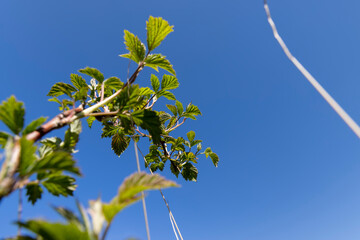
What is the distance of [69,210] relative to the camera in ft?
1.30

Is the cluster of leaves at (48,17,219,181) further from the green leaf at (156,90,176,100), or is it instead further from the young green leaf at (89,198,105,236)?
the young green leaf at (89,198,105,236)

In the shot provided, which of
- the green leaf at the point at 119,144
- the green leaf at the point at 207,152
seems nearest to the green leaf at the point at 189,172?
the green leaf at the point at 207,152

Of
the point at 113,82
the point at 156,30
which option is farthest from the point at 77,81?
the point at 156,30

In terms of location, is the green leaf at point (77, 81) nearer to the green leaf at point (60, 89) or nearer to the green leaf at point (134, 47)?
the green leaf at point (60, 89)

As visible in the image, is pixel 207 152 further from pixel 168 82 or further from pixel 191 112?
pixel 168 82

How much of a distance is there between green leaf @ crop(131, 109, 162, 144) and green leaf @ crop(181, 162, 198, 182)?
2.26ft

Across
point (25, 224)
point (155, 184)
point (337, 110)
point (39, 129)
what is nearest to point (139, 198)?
point (155, 184)

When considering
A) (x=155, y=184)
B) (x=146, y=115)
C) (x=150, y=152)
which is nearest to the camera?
(x=155, y=184)

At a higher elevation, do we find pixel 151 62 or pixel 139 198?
pixel 151 62

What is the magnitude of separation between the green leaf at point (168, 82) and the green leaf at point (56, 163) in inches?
28.7

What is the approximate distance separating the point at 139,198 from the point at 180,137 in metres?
0.99

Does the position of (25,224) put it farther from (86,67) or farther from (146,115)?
(86,67)

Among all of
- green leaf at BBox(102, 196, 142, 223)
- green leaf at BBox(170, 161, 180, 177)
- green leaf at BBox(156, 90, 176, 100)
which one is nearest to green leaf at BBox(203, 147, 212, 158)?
green leaf at BBox(170, 161, 180, 177)

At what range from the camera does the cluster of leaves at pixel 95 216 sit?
33cm
